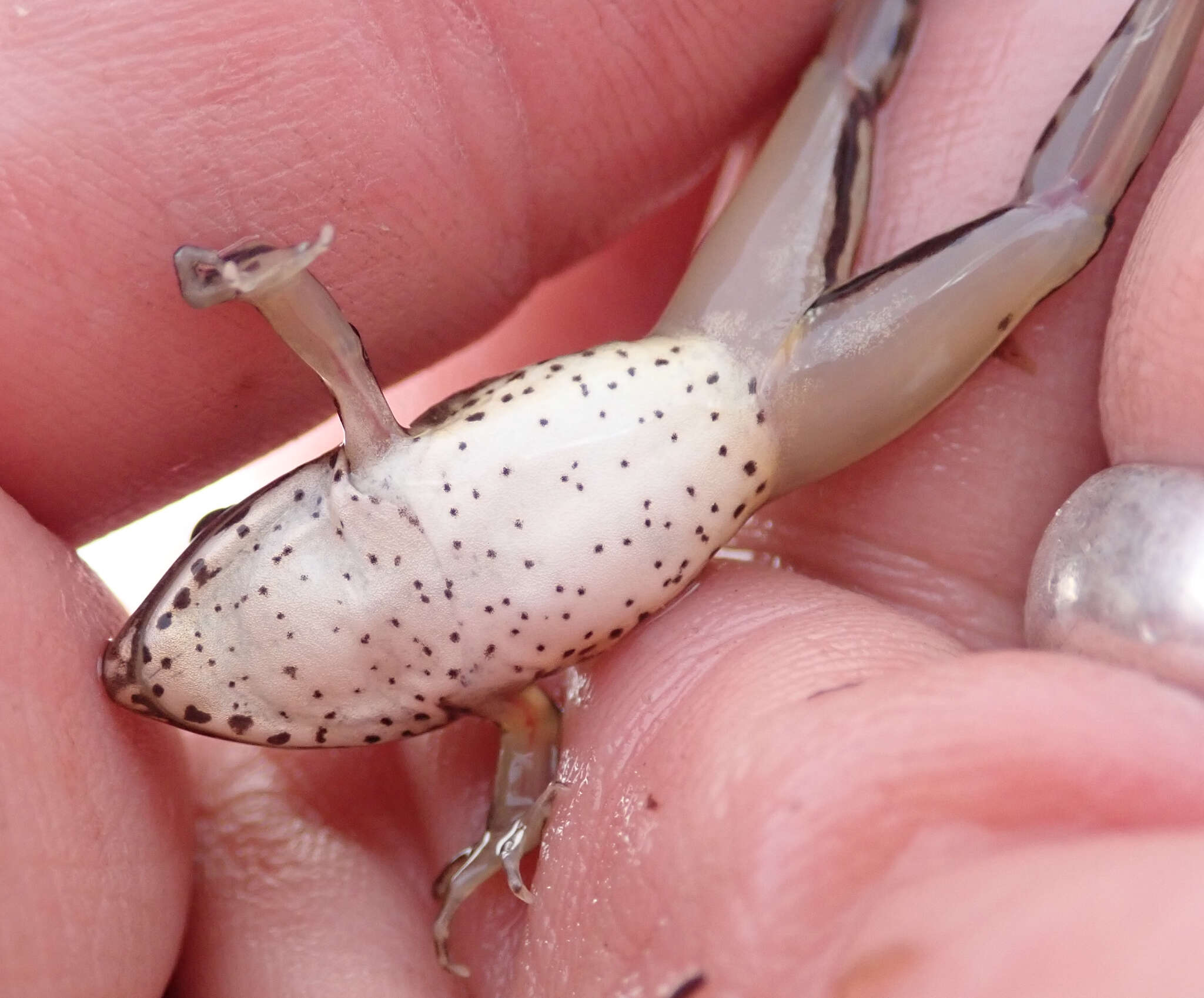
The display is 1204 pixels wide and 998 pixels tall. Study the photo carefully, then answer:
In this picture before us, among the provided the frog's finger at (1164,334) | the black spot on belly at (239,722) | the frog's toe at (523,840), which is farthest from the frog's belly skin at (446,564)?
the frog's finger at (1164,334)

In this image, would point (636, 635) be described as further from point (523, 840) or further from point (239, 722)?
point (239, 722)

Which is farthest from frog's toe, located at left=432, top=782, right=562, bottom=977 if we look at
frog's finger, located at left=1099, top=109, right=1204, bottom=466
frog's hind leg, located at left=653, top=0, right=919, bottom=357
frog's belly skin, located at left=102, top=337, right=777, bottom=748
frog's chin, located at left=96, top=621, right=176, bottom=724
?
frog's finger, located at left=1099, top=109, right=1204, bottom=466

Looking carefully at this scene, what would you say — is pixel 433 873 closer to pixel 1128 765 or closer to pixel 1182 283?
pixel 1128 765

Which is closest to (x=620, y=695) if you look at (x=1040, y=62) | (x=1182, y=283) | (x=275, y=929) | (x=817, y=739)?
(x=817, y=739)

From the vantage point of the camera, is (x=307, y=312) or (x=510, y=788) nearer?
(x=307, y=312)

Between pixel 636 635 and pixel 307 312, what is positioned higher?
pixel 307 312

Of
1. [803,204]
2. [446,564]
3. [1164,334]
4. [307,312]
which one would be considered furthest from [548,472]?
[1164,334]
